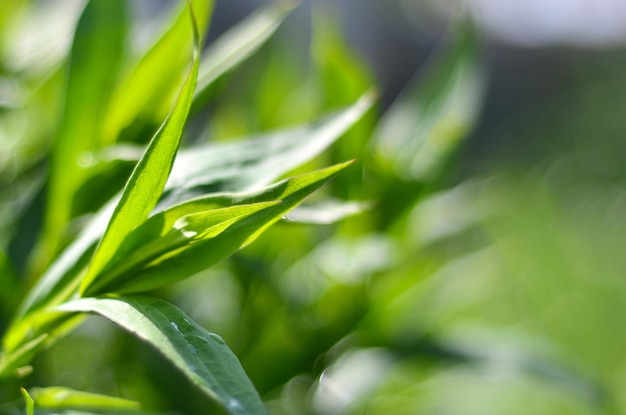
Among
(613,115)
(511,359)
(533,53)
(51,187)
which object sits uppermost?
(533,53)

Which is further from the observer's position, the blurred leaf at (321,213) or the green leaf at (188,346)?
the blurred leaf at (321,213)

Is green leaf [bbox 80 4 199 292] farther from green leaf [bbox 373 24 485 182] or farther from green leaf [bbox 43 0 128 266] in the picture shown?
green leaf [bbox 373 24 485 182]

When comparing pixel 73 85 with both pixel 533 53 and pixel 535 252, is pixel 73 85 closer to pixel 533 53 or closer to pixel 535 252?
pixel 535 252

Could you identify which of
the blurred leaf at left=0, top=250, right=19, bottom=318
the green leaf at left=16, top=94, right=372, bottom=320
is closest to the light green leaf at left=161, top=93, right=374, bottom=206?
the green leaf at left=16, top=94, right=372, bottom=320

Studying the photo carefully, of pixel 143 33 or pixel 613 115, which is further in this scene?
pixel 613 115

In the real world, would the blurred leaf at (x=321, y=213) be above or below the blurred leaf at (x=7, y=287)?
above

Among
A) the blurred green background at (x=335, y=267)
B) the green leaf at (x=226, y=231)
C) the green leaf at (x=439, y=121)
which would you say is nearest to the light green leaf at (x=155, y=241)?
the green leaf at (x=226, y=231)

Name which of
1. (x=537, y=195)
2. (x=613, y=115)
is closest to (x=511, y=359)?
(x=537, y=195)

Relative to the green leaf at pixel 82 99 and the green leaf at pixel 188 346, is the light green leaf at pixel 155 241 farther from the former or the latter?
the green leaf at pixel 82 99
